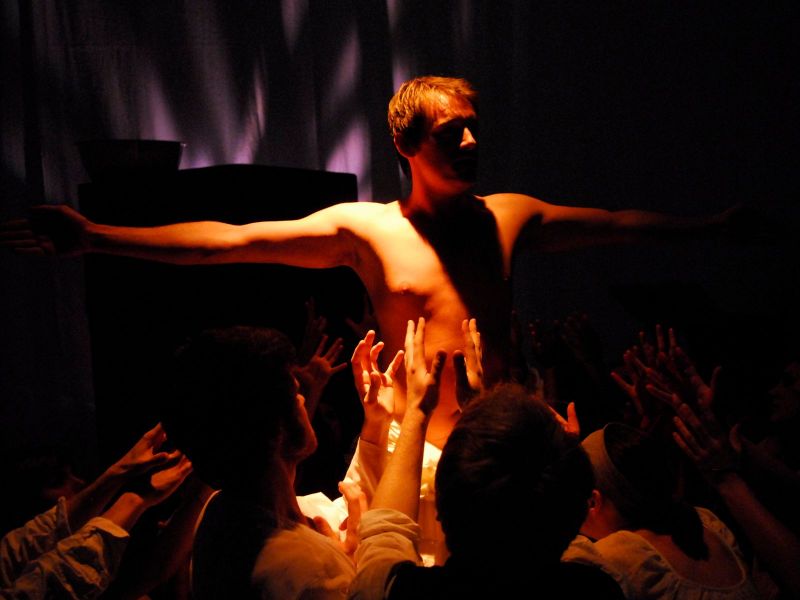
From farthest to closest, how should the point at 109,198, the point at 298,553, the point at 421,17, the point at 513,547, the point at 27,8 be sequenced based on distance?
1. the point at 421,17
2. the point at 27,8
3. the point at 109,198
4. the point at 298,553
5. the point at 513,547

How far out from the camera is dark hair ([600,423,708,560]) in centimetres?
151

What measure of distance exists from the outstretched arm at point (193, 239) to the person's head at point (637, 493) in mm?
762

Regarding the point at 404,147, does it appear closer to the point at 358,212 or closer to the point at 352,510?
the point at 358,212

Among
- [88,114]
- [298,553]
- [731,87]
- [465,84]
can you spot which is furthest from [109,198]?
[731,87]

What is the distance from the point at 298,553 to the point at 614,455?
689mm

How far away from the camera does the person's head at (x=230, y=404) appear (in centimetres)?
125

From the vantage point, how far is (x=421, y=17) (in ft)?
9.57

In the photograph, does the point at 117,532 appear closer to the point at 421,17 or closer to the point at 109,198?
the point at 109,198

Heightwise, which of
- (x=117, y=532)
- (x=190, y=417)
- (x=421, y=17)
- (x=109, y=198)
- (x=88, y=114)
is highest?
(x=421, y=17)

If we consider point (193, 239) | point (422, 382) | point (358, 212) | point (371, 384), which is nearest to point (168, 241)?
point (193, 239)

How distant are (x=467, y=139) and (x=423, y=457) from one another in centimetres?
72

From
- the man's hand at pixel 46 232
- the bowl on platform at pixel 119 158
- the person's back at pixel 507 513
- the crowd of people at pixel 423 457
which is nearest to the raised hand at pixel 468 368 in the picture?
the crowd of people at pixel 423 457

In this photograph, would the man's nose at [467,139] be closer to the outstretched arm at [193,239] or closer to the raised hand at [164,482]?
the outstretched arm at [193,239]

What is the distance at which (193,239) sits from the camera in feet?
5.52
